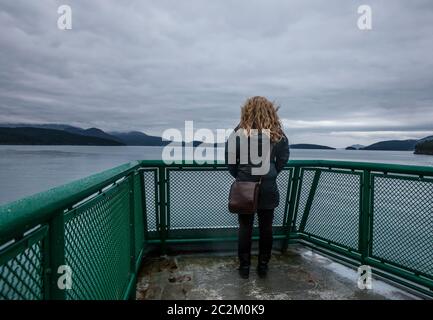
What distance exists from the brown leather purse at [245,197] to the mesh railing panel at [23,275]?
2359mm

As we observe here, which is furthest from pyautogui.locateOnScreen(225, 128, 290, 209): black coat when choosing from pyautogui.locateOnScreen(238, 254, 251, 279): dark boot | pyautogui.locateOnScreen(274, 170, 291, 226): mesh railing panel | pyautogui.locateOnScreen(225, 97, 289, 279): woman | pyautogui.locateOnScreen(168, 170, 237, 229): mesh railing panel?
pyautogui.locateOnScreen(274, 170, 291, 226): mesh railing panel

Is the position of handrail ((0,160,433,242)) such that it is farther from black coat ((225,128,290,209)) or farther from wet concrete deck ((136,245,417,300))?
wet concrete deck ((136,245,417,300))

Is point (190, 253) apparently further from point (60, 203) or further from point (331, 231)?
point (60, 203)

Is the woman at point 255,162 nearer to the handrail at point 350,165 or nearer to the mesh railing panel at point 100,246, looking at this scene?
the handrail at point 350,165

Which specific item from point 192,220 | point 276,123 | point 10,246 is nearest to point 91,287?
point 10,246

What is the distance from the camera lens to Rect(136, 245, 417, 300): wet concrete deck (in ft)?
11.2

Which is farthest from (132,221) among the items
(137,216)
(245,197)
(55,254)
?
(55,254)

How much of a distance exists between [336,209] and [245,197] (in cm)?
171

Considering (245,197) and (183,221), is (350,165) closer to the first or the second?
(245,197)

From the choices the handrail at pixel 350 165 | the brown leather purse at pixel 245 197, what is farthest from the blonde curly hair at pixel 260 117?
the handrail at pixel 350 165

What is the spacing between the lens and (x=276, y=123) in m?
3.56

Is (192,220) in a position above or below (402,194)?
below
